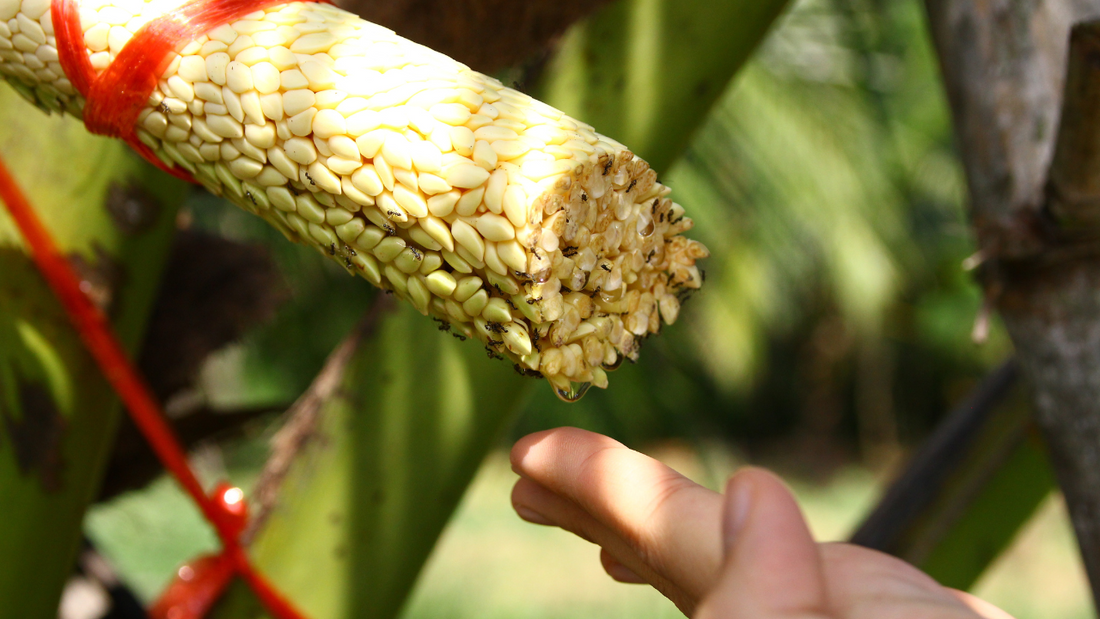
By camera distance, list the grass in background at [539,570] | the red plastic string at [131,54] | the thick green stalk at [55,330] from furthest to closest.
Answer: the grass in background at [539,570] < the thick green stalk at [55,330] < the red plastic string at [131,54]

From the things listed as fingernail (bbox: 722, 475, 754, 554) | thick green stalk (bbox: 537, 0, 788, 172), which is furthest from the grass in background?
fingernail (bbox: 722, 475, 754, 554)

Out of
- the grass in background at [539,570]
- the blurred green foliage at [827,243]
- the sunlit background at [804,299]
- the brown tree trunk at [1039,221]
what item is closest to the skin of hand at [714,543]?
the brown tree trunk at [1039,221]

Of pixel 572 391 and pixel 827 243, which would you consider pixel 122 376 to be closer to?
pixel 572 391

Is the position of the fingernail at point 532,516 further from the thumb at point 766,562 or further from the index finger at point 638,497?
the thumb at point 766,562

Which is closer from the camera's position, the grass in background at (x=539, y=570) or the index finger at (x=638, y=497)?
the index finger at (x=638, y=497)

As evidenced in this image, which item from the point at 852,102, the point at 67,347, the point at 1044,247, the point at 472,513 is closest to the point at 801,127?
the point at 852,102

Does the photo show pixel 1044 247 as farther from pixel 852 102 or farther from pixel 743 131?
pixel 852 102
